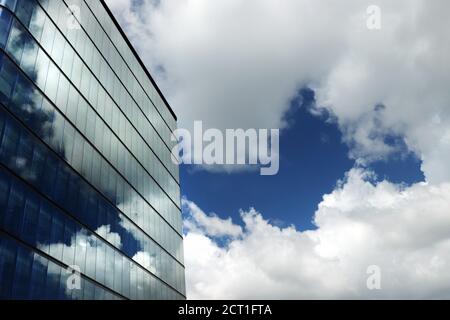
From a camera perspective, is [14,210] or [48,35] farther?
[48,35]

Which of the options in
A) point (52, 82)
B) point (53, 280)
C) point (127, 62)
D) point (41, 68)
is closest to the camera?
point (53, 280)

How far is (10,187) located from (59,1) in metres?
15.7

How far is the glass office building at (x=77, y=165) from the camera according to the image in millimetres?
22969

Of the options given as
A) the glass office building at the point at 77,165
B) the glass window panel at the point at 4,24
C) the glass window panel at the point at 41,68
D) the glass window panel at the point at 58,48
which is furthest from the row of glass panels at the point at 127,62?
→ the glass window panel at the point at 4,24

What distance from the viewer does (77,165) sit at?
29719 millimetres

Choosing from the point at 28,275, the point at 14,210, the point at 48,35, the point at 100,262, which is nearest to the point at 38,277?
the point at 28,275

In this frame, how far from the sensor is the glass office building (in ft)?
75.4

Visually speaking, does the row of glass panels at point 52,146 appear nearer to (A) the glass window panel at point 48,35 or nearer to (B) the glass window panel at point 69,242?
(B) the glass window panel at point 69,242

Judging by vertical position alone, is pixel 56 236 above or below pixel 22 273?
above

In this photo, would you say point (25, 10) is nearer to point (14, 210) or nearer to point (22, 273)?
point (14, 210)

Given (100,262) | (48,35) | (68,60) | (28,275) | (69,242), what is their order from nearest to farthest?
(28,275), (69,242), (48,35), (100,262), (68,60)

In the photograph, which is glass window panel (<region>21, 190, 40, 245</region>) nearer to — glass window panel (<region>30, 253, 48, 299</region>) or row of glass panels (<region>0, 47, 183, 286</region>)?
glass window panel (<region>30, 253, 48, 299</region>)

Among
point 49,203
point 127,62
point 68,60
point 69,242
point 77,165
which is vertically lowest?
point 69,242

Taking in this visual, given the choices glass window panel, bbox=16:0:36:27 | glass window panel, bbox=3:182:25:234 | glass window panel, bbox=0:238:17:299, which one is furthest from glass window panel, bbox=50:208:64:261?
glass window panel, bbox=16:0:36:27
